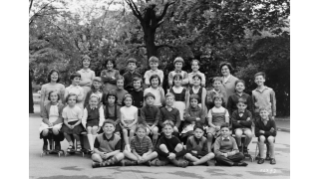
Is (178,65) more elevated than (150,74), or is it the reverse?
(178,65)

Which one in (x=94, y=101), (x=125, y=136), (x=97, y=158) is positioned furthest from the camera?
(x=94, y=101)

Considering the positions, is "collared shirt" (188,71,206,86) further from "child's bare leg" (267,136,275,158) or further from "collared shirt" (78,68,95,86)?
"collared shirt" (78,68,95,86)

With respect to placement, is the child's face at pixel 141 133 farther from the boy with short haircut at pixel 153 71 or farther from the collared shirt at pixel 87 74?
the collared shirt at pixel 87 74

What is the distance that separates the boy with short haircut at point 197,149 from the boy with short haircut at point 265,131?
831mm

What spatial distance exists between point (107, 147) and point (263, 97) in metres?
2.51

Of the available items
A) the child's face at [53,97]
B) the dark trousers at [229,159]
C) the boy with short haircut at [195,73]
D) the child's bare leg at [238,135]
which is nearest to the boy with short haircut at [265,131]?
the child's bare leg at [238,135]

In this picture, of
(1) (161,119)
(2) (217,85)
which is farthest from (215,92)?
(1) (161,119)

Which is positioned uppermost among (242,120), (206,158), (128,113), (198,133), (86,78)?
(86,78)

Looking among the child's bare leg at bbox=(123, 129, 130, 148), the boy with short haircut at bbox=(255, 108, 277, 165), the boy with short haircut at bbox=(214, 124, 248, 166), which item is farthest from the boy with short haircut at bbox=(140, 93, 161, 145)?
the boy with short haircut at bbox=(255, 108, 277, 165)

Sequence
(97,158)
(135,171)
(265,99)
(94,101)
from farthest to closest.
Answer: (94,101)
(265,99)
(97,158)
(135,171)

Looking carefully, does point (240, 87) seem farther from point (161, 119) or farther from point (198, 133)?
point (161, 119)

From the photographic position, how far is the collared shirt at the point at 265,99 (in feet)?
22.9

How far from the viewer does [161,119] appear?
6.91 metres

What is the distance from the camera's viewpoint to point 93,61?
7.61 metres
